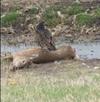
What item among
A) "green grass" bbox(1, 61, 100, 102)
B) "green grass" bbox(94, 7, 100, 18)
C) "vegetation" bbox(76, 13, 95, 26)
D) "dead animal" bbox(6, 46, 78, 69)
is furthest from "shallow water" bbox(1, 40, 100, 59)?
"green grass" bbox(1, 61, 100, 102)

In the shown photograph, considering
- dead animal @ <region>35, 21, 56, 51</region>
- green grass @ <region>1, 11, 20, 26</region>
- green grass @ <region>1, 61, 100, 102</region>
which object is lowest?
green grass @ <region>1, 11, 20, 26</region>

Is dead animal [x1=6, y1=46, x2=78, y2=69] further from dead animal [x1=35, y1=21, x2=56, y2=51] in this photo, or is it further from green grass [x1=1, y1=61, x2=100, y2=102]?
green grass [x1=1, y1=61, x2=100, y2=102]

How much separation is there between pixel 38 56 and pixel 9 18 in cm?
961

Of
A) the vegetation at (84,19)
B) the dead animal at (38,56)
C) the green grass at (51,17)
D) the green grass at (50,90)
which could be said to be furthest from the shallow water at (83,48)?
the green grass at (50,90)

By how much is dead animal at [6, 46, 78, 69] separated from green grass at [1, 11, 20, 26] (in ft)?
28.7

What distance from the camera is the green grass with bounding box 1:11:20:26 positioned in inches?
919

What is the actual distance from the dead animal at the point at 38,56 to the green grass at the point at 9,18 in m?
8.73

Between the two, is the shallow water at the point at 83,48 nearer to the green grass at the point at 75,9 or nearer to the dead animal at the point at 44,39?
the dead animal at the point at 44,39

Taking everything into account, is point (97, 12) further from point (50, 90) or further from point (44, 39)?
point (50, 90)

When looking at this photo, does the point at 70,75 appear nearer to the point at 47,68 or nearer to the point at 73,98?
the point at 47,68

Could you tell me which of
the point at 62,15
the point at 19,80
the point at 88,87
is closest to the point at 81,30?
the point at 62,15

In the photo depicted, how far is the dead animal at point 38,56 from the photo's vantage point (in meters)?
13.9

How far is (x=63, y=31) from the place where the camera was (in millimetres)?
21906

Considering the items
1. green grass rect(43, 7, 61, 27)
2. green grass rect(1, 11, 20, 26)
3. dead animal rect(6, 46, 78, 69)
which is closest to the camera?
dead animal rect(6, 46, 78, 69)
